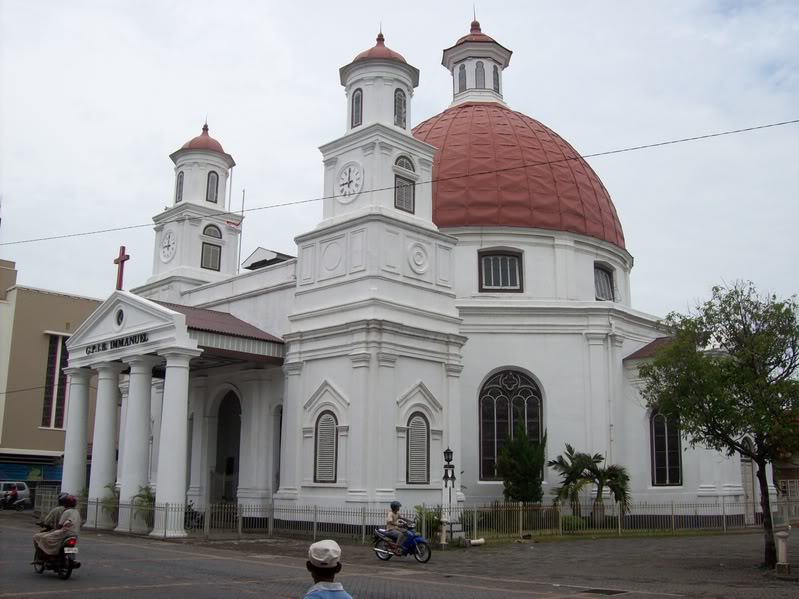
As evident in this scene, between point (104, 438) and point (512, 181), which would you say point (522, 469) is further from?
point (104, 438)

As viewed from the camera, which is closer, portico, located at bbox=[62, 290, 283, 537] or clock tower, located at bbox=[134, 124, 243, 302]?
portico, located at bbox=[62, 290, 283, 537]

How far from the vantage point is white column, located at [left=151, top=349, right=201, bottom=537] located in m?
24.4

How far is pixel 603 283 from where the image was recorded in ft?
118

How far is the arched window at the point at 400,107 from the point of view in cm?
2950

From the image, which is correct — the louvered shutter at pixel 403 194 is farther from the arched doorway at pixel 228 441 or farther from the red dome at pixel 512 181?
the arched doorway at pixel 228 441

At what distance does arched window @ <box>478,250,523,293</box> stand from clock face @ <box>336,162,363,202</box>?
7.40 meters

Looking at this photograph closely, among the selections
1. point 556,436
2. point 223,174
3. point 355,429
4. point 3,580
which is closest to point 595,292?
point 556,436

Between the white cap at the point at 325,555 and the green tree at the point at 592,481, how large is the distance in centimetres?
2448

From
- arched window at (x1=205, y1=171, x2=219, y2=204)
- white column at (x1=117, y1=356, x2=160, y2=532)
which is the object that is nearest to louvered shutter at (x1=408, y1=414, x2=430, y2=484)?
white column at (x1=117, y1=356, x2=160, y2=532)

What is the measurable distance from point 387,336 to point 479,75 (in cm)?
2172

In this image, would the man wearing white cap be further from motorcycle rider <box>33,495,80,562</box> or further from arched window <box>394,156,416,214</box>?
arched window <box>394,156,416,214</box>

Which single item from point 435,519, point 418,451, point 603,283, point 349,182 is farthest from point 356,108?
point 435,519

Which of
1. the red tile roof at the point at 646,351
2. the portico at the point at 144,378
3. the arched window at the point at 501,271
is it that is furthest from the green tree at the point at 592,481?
the portico at the point at 144,378

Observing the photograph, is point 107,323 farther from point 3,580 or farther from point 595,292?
point 595,292
